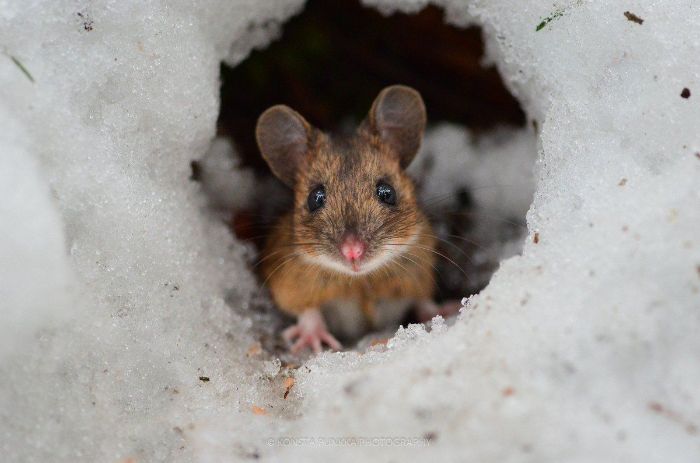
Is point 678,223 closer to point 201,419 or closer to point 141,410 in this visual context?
point 201,419

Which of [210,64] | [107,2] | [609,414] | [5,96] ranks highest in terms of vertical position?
[107,2]

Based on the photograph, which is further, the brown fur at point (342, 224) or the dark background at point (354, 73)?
the dark background at point (354, 73)

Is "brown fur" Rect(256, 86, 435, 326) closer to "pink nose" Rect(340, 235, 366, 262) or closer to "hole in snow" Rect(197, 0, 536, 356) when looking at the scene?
"pink nose" Rect(340, 235, 366, 262)

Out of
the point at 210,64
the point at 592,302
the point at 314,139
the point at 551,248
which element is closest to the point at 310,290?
the point at 314,139

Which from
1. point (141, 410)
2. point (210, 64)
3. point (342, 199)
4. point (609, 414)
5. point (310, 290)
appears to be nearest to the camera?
point (609, 414)

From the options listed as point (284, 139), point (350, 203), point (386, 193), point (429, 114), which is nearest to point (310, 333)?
point (350, 203)

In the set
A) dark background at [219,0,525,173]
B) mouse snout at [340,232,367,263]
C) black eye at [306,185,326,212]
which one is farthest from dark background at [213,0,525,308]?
mouse snout at [340,232,367,263]

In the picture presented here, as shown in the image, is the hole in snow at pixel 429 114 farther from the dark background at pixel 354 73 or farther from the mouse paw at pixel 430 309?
the mouse paw at pixel 430 309

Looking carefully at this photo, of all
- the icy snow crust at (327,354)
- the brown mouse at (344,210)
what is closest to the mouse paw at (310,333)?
the brown mouse at (344,210)
